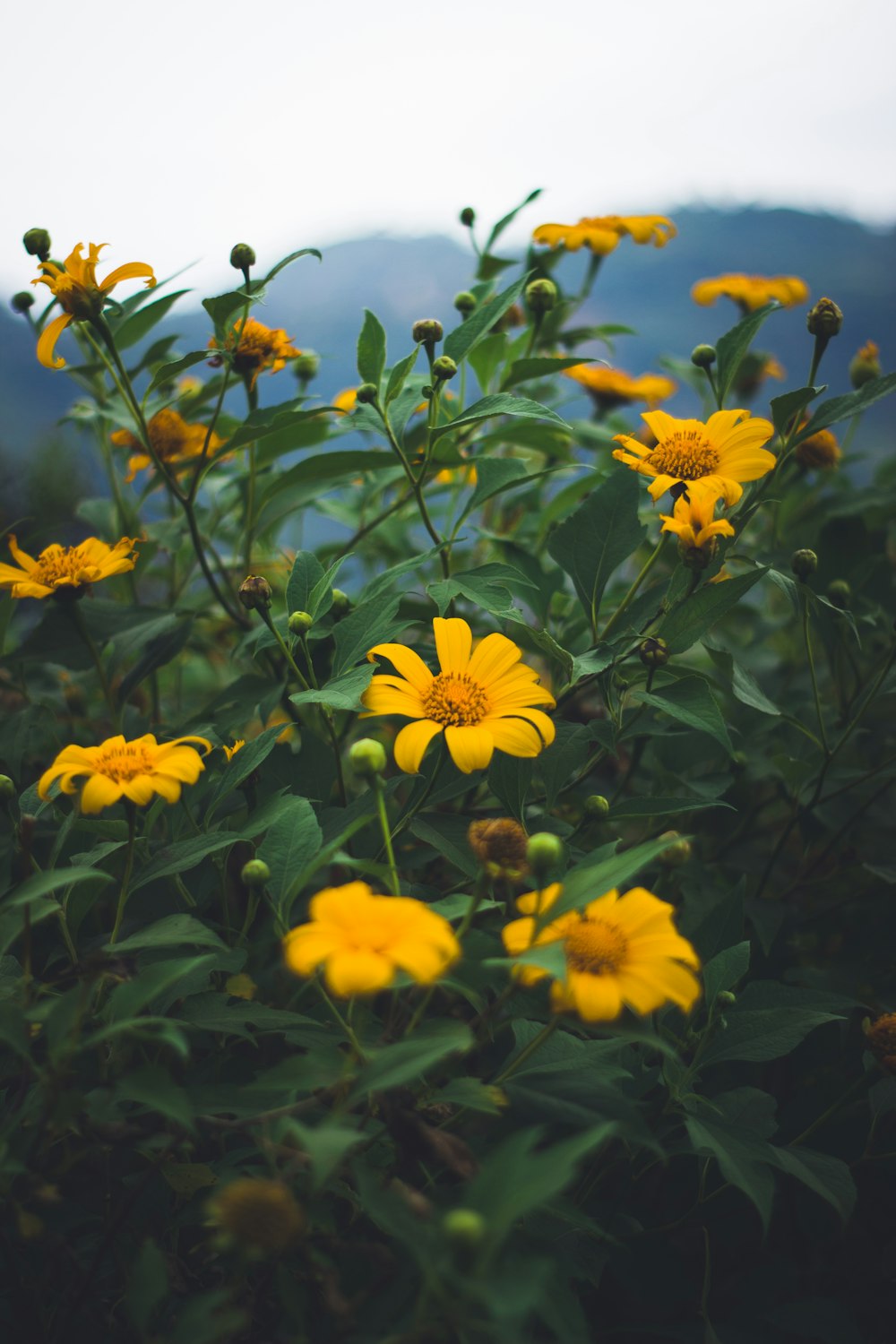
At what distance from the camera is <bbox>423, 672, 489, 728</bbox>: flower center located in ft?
1.76

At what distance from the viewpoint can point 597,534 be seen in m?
0.65

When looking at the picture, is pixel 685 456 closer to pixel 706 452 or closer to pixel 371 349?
pixel 706 452

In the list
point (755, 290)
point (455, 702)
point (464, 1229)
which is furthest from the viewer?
point (755, 290)

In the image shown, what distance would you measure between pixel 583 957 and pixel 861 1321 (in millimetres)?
455

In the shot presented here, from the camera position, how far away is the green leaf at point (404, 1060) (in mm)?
333

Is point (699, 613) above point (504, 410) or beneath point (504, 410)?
beneath

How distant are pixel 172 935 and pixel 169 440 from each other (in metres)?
0.56

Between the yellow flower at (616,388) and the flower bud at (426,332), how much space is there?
20.7 inches

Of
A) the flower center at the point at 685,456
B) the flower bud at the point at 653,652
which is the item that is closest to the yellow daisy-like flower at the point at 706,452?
the flower center at the point at 685,456

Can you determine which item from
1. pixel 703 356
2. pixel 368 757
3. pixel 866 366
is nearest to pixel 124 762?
pixel 368 757

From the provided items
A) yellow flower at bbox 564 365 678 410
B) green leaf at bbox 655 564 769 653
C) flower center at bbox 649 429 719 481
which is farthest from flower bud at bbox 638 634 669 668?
yellow flower at bbox 564 365 678 410

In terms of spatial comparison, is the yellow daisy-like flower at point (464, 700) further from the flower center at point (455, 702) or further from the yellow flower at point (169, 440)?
the yellow flower at point (169, 440)

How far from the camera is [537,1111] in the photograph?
1.42 ft

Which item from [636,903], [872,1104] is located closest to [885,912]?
[872,1104]
